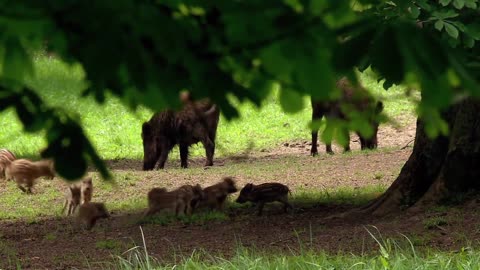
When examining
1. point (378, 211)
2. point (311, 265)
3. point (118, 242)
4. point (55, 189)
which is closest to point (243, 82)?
point (311, 265)

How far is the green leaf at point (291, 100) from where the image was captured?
1.81 m

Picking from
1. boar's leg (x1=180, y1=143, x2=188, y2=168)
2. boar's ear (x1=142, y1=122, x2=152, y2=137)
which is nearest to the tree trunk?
boar's leg (x1=180, y1=143, x2=188, y2=168)

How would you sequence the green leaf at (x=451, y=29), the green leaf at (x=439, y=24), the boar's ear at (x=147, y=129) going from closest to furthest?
1. the green leaf at (x=451, y=29)
2. the green leaf at (x=439, y=24)
3. the boar's ear at (x=147, y=129)

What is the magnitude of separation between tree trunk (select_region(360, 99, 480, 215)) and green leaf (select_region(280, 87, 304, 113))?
247 inches

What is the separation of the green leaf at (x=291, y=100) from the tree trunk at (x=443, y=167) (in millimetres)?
6266

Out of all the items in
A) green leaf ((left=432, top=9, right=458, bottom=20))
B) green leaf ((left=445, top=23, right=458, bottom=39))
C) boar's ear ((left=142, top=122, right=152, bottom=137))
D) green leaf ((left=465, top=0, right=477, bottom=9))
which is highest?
green leaf ((left=465, top=0, right=477, bottom=9))

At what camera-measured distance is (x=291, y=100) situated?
1.87 meters

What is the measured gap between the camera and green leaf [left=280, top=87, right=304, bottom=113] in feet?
5.93

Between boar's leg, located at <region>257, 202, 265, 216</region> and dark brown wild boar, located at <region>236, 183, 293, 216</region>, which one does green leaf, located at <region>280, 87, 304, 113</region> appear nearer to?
dark brown wild boar, located at <region>236, 183, 293, 216</region>

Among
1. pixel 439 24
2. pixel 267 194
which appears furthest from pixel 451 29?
pixel 267 194

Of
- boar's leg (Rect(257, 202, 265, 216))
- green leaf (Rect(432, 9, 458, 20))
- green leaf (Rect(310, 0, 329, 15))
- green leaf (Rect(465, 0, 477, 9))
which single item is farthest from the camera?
boar's leg (Rect(257, 202, 265, 216))

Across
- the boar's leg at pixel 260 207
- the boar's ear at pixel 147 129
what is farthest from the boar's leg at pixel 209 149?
the boar's leg at pixel 260 207

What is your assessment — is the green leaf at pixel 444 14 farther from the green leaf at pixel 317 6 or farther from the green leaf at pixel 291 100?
the green leaf at pixel 317 6

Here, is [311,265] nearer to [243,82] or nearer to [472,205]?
[472,205]
